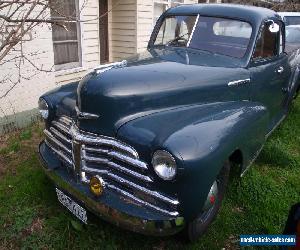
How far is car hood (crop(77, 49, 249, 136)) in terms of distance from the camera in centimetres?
266

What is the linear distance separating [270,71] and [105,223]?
2652mm

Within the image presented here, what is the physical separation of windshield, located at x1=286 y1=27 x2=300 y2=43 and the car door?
1882 mm

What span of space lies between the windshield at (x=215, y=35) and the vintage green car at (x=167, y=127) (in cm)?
1

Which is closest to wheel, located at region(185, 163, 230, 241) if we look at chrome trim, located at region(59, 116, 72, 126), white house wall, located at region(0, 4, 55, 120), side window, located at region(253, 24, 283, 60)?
chrome trim, located at region(59, 116, 72, 126)

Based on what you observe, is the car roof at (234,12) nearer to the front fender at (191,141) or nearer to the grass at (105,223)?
the front fender at (191,141)

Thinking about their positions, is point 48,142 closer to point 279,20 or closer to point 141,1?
point 279,20

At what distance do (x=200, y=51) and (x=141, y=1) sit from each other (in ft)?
16.8

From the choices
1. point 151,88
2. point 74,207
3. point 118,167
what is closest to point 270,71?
point 151,88

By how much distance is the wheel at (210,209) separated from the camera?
277 cm

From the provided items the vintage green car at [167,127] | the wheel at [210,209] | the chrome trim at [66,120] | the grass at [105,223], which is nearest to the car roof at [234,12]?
the vintage green car at [167,127]

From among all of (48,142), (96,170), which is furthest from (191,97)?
(48,142)

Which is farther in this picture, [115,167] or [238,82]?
[238,82]

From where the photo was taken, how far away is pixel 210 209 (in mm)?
2975

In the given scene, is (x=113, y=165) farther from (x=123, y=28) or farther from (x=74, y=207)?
(x=123, y=28)
